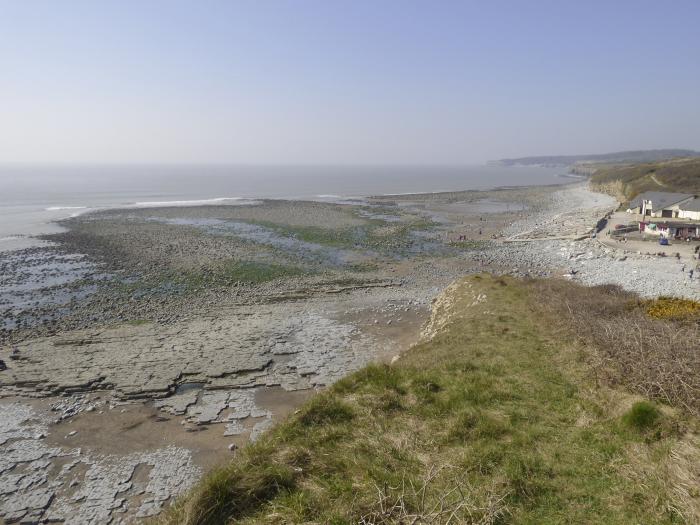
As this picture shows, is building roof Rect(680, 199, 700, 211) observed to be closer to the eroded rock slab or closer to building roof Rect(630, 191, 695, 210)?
building roof Rect(630, 191, 695, 210)

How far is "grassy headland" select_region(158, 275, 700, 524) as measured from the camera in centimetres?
568

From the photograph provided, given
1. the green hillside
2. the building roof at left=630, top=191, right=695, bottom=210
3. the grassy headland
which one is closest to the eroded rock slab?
the grassy headland

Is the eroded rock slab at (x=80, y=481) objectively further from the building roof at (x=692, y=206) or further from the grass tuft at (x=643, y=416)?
the building roof at (x=692, y=206)

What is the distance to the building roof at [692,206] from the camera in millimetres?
46838

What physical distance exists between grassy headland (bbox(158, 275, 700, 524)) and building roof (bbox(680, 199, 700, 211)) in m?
50.0

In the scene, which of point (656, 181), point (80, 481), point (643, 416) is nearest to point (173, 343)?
point (80, 481)

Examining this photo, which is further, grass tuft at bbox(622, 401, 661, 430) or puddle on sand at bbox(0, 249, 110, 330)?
puddle on sand at bbox(0, 249, 110, 330)

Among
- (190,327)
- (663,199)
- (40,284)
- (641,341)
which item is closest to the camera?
(641,341)

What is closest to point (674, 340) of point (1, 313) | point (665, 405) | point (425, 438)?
point (665, 405)

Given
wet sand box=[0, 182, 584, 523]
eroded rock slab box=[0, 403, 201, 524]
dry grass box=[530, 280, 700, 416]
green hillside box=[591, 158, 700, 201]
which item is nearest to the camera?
dry grass box=[530, 280, 700, 416]

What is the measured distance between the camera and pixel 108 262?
118 feet

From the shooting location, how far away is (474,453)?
7.11 meters

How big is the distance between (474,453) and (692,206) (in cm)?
5701

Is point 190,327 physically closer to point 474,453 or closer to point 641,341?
point 474,453
